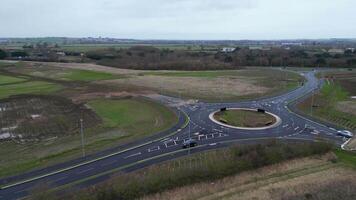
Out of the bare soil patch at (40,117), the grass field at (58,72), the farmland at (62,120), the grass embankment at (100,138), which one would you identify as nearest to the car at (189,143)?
the farmland at (62,120)

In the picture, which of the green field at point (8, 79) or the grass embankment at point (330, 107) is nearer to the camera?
the grass embankment at point (330, 107)

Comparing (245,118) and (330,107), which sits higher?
(330,107)

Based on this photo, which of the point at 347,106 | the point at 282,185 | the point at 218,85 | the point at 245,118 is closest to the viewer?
the point at 282,185

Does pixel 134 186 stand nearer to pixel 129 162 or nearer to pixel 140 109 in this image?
pixel 129 162

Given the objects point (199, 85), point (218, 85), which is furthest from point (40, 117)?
point (218, 85)

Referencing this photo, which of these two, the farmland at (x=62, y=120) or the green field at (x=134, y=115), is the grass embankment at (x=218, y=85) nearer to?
the farmland at (x=62, y=120)

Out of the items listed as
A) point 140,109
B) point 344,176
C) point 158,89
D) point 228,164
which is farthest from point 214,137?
point 158,89

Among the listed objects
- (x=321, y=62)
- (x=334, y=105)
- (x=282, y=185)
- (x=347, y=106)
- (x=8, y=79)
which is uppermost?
(x=321, y=62)

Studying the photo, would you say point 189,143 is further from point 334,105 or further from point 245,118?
point 334,105
